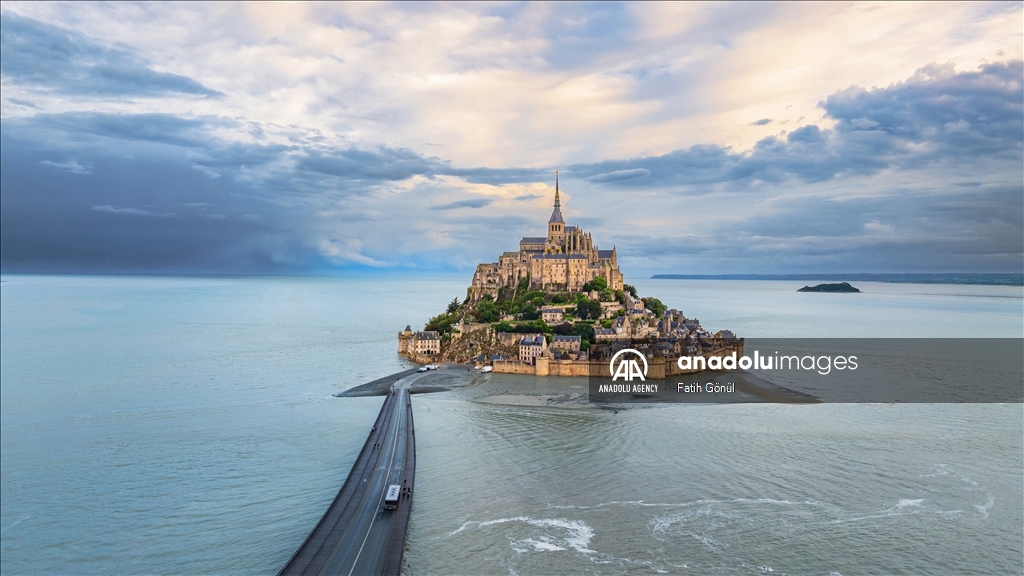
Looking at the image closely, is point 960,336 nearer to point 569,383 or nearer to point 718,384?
point 718,384

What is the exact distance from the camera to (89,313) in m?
101

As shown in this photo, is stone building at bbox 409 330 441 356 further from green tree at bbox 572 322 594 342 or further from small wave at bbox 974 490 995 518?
small wave at bbox 974 490 995 518

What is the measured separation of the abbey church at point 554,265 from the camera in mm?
81062

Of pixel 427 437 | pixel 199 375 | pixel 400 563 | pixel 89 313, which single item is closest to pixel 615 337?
pixel 427 437

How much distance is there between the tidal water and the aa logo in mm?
11614

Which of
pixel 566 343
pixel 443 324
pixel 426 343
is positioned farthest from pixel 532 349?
pixel 443 324

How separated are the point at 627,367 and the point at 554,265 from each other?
28301 millimetres

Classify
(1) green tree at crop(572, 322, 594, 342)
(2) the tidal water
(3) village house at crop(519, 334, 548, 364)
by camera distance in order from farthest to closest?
(1) green tree at crop(572, 322, 594, 342)
(3) village house at crop(519, 334, 548, 364)
(2) the tidal water

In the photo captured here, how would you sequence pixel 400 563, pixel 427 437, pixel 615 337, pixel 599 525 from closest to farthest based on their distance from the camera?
pixel 400 563 < pixel 599 525 < pixel 427 437 < pixel 615 337

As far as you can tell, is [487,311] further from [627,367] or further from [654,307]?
[654,307]

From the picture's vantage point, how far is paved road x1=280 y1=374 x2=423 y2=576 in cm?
1942

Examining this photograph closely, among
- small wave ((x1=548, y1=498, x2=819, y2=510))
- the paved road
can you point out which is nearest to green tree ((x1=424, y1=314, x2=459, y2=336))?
the paved road

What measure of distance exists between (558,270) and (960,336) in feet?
192

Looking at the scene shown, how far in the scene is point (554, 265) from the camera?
81562 mm
